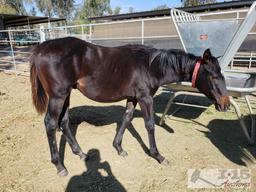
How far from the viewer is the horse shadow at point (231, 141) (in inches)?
100

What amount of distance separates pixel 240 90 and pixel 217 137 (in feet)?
2.58

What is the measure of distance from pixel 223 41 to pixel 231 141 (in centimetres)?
126

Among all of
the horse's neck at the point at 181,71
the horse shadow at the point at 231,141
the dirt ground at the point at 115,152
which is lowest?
the dirt ground at the point at 115,152

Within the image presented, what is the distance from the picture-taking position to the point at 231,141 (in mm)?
2916

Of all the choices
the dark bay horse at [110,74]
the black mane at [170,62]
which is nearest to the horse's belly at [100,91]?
the dark bay horse at [110,74]

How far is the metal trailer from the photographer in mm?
2605

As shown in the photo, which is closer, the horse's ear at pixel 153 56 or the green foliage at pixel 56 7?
the horse's ear at pixel 153 56

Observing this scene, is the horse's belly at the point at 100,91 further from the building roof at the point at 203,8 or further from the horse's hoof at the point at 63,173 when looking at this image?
the building roof at the point at 203,8

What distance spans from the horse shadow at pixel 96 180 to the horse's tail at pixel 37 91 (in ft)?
2.69

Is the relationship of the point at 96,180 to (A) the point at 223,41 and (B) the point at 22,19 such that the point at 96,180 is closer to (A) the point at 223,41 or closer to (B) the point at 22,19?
(A) the point at 223,41

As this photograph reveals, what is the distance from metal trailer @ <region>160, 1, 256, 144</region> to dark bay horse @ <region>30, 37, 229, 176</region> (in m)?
0.45

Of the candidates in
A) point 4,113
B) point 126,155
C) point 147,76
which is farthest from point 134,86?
→ point 4,113

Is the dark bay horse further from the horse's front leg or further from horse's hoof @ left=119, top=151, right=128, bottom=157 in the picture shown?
horse's hoof @ left=119, top=151, right=128, bottom=157

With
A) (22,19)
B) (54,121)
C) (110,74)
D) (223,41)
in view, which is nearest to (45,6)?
(22,19)
